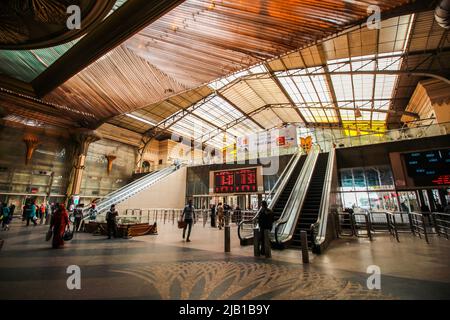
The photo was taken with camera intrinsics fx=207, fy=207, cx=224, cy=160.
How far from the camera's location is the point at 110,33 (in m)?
7.43

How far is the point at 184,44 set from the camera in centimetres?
876

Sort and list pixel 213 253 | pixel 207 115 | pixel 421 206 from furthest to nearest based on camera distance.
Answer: pixel 207 115 < pixel 421 206 < pixel 213 253

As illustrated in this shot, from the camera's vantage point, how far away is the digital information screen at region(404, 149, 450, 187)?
997cm

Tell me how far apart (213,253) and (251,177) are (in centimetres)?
903

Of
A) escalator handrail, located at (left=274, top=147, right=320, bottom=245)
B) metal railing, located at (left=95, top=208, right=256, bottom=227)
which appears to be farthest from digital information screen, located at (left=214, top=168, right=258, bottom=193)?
escalator handrail, located at (left=274, top=147, right=320, bottom=245)

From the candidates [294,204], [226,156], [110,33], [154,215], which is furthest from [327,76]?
[154,215]

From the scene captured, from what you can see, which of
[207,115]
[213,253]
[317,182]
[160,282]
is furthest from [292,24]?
[207,115]

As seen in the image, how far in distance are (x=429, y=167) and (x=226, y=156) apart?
1325 cm

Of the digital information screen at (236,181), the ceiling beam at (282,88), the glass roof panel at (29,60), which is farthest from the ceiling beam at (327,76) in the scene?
the glass roof panel at (29,60)

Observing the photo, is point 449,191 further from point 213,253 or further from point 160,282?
point 160,282

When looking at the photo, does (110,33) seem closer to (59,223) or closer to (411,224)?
(59,223)

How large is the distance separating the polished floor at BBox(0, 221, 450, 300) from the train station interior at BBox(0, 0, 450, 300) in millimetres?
→ 46

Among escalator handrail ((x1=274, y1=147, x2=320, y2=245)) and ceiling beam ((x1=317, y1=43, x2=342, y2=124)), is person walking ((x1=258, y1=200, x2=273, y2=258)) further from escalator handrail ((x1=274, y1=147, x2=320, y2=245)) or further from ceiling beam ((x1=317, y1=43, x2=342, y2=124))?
ceiling beam ((x1=317, y1=43, x2=342, y2=124))

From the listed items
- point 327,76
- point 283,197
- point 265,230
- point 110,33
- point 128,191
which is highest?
point 327,76
